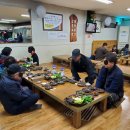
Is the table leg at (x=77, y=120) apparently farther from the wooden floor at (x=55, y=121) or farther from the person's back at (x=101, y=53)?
the person's back at (x=101, y=53)

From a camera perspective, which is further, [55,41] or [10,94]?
[55,41]

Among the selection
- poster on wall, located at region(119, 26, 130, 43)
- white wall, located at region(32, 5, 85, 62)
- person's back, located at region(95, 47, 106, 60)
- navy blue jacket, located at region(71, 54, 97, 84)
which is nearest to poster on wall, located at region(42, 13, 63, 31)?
white wall, located at region(32, 5, 85, 62)

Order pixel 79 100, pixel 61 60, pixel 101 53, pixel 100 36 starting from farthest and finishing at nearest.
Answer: pixel 100 36, pixel 61 60, pixel 101 53, pixel 79 100

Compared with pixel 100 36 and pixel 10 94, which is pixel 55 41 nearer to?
pixel 100 36

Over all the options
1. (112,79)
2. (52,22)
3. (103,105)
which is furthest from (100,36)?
(103,105)

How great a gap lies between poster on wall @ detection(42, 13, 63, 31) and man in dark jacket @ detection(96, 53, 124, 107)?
3570 mm

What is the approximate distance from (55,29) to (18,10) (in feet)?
5.20

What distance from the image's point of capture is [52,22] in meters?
5.61

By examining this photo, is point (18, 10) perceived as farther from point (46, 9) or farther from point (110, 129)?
point (110, 129)

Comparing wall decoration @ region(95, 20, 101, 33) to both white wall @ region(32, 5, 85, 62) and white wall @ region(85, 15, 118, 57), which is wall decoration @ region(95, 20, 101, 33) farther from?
white wall @ region(32, 5, 85, 62)

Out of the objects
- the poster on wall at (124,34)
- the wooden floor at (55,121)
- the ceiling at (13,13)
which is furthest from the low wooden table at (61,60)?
the poster on wall at (124,34)

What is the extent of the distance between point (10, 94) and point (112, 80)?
Answer: 163 cm

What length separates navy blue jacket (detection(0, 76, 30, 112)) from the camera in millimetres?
2100

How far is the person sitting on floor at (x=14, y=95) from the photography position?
2.11 m
